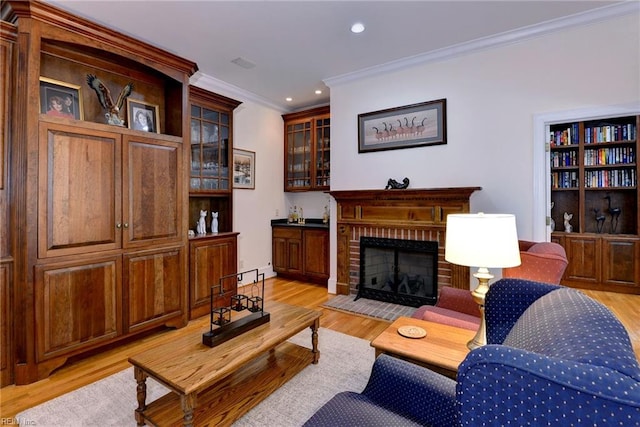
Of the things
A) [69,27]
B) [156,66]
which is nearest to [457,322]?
[156,66]

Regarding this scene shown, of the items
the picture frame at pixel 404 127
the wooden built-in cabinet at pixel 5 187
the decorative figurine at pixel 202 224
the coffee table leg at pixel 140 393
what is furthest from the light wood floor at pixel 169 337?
the picture frame at pixel 404 127

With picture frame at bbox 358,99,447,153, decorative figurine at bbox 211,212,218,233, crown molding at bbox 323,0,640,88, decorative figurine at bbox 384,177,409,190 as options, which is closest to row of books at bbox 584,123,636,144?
crown molding at bbox 323,0,640,88

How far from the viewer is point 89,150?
2.54 metres

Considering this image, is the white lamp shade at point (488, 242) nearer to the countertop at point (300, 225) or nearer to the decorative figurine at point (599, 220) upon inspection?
the countertop at point (300, 225)

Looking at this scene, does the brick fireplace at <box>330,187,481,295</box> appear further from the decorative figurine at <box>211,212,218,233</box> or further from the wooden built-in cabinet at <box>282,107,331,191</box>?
the decorative figurine at <box>211,212,218,233</box>

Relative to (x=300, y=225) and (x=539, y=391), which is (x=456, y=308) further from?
(x=300, y=225)

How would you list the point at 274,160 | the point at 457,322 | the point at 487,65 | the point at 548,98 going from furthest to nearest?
the point at 274,160
the point at 487,65
the point at 548,98
the point at 457,322

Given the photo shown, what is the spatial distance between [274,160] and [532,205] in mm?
3797

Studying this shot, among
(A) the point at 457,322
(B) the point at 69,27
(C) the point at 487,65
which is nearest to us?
(A) the point at 457,322

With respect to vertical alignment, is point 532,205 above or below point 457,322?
above

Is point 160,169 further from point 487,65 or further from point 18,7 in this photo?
point 487,65

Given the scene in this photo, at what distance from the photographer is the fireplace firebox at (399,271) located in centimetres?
372

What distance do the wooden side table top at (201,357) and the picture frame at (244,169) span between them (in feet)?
9.58

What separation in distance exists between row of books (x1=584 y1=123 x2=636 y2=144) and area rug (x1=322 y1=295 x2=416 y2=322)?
3.62 metres
